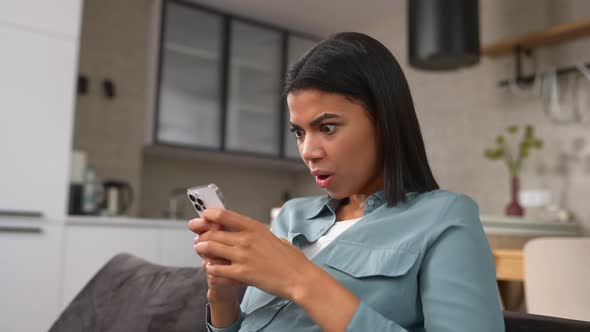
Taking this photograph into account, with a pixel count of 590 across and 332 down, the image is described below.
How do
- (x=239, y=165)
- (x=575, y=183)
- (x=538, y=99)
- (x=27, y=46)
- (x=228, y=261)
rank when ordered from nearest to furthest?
1. (x=228, y=261)
2. (x=27, y=46)
3. (x=575, y=183)
4. (x=538, y=99)
5. (x=239, y=165)

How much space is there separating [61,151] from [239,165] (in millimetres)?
2164

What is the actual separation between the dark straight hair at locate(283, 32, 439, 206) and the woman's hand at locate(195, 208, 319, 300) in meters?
0.24

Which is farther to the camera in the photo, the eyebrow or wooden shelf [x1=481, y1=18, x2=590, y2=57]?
wooden shelf [x1=481, y1=18, x2=590, y2=57]

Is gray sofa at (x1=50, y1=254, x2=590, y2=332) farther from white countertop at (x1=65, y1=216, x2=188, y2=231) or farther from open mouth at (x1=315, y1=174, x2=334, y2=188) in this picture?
white countertop at (x1=65, y1=216, x2=188, y2=231)

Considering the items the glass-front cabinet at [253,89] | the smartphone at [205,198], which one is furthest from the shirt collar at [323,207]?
the glass-front cabinet at [253,89]

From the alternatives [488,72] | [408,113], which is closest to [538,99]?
[488,72]

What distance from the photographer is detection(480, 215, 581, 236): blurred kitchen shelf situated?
8.75 feet

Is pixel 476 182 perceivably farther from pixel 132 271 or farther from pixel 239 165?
pixel 132 271

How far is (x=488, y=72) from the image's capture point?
387 centimetres

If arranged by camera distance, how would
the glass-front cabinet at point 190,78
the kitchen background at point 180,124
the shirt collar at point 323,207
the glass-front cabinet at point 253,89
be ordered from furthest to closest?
the glass-front cabinet at point 253,89, the glass-front cabinet at point 190,78, the kitchen background at point 180,124, the shirt collar at point 323,207

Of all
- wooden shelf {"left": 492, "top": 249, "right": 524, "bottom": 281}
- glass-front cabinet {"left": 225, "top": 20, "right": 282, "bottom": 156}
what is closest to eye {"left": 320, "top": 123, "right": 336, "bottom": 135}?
wooden shelf {"left": 492, "top": 249, "right": 524, "bottom": 281}

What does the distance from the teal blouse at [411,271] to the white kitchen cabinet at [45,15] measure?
2.46 meters

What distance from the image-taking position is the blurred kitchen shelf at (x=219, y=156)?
13.9 feet

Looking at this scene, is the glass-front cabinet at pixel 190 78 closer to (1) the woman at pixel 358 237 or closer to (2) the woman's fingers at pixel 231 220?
(1) the woman at pixel 358 237
